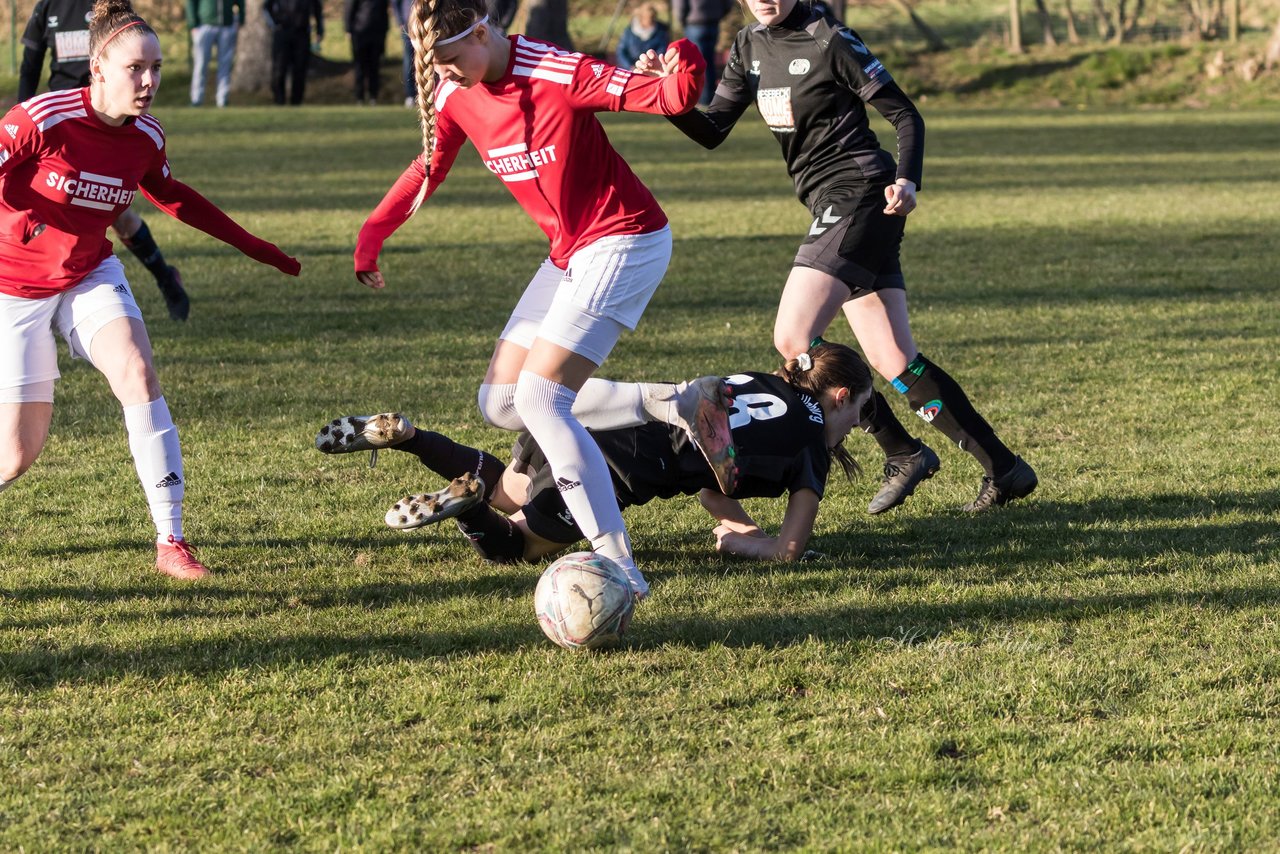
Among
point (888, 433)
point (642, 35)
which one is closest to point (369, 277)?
point (888, 433)

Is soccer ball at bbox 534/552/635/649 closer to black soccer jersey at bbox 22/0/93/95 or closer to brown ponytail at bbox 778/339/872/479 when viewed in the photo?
brown ponytail at bbox 778/339/872/479

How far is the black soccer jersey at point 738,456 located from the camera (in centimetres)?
479

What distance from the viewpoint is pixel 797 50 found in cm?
529

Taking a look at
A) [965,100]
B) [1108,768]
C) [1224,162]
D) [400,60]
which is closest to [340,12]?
[400,60]

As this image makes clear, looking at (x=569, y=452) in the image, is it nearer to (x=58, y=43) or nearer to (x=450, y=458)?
(x=450, y=458)

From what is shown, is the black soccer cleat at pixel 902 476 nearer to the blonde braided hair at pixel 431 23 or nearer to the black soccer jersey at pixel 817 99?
the black soccer jersey at pixel 817 99

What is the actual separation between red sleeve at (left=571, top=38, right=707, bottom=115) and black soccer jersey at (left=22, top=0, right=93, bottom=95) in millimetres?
7232

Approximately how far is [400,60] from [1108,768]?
29.7 metres

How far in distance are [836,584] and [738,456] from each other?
0.49 m

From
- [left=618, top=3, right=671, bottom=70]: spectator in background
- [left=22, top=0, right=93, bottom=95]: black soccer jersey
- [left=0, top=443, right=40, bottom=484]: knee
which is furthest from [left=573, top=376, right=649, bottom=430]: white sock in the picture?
[left=618, top=3, right=671, bottom=70]: spectator in background

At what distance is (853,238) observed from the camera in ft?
17.5

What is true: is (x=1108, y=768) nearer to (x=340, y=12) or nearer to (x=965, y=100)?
(x=965, y=100)

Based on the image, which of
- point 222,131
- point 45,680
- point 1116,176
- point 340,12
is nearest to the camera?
point 45,680

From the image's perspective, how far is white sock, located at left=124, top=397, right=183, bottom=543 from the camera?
474 cm
